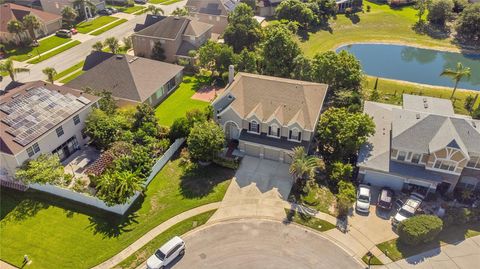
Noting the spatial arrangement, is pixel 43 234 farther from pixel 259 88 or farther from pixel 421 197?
pixel 421 197

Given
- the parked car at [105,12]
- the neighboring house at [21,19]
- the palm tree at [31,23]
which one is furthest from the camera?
the parked car at [105,12]

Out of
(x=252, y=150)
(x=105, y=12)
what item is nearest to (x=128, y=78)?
(x=252, y=150)

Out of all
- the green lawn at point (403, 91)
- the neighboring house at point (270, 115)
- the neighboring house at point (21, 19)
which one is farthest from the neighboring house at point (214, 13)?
the neighboring house at point (270, 115)

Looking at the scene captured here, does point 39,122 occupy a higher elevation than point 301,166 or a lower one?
higher

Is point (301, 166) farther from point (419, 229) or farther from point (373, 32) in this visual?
point (373, 32)

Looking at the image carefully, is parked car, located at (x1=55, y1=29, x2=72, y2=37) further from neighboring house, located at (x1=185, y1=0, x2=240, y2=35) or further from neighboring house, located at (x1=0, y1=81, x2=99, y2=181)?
neighboring house, located at (x1=0, y1=81, x2=99, y2=181)

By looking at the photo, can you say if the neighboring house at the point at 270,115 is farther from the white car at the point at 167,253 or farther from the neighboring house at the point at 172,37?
the neighboring house at the point at 172,37

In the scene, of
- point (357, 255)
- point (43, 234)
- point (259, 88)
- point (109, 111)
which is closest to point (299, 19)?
point (259, 88)
